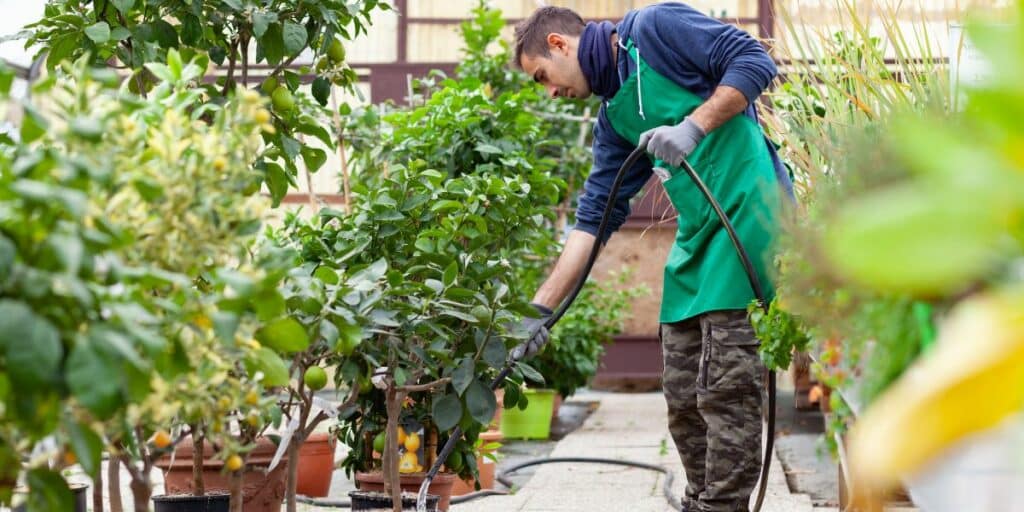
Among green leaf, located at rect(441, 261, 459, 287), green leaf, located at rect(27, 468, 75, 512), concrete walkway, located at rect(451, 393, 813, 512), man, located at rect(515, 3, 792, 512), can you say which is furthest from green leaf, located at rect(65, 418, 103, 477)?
concrete walkway, located at rect(451, 393, 813, 512)

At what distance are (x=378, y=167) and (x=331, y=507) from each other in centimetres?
112

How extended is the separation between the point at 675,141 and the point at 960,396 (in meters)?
2.05

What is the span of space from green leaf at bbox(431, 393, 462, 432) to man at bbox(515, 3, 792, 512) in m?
0.35

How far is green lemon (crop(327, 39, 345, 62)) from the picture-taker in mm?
2402

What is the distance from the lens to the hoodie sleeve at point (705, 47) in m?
2.47

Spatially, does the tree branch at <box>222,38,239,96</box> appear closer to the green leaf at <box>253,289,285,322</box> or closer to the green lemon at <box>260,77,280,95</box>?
the green lemon at <box>260,77,280,95</box>

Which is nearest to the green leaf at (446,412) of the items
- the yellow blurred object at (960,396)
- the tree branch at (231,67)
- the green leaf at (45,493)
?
the tree branch at (231,67)

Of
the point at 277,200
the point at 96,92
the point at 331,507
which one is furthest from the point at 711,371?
the point at 96,92

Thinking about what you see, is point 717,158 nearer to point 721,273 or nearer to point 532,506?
point 721,273

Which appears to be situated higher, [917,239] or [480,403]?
[917,239]

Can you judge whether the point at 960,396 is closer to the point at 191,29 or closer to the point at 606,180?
the point at 191,29

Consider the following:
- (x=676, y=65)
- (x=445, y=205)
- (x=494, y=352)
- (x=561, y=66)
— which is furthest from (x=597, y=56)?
(x=494, y=352)

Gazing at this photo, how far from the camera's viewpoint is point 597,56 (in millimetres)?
2805

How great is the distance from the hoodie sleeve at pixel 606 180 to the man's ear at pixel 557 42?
193mm
